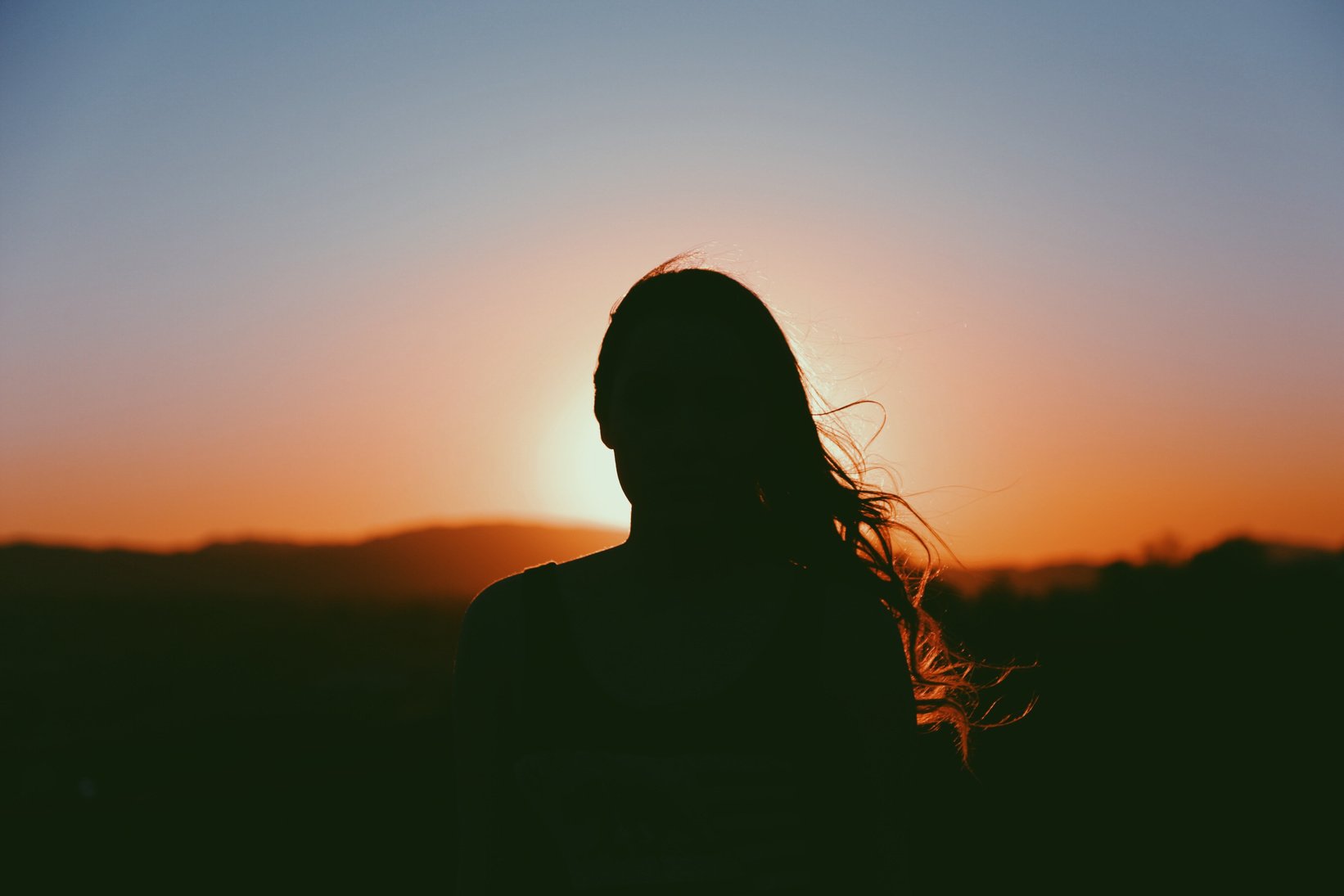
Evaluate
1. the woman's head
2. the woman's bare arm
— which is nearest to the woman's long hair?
the woman's head

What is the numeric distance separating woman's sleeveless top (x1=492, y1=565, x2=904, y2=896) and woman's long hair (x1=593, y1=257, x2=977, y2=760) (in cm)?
39

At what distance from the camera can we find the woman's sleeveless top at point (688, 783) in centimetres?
220

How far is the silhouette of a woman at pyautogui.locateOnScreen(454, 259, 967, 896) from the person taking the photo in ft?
7.29

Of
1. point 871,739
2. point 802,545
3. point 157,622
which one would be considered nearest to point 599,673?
point 871,739

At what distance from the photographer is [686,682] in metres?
2.36

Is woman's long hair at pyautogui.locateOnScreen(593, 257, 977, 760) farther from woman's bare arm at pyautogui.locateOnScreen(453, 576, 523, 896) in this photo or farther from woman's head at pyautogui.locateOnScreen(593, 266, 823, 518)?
woman's bare arm at pyautogui.locateOnScreen(453, 576, 523, 896)

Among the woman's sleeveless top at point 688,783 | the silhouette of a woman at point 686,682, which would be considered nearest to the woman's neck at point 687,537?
the silhouette of a woman at point 686,682

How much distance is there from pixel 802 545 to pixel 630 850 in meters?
1.08

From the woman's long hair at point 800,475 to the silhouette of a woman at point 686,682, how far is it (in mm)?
11

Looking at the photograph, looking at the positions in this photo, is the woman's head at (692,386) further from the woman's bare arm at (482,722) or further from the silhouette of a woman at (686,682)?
the woman's bare arm at (482,722)

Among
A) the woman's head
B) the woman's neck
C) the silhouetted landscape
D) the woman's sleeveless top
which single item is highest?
the woman's head

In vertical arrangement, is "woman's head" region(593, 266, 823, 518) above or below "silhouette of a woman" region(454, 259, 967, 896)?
above

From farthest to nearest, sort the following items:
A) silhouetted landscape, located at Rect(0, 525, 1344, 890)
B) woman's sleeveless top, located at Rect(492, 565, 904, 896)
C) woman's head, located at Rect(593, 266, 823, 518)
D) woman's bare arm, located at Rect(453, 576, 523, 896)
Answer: silhouetted landscape, located at Rect(0, 525, 1344, 890)
woman's head, located at Rect(593, 266, 823, 518)
woman's bare arm, located at Rect(453, 576, 523, 896)
woman's sleeveless top, located at Rect(492, 565, 904, 896)

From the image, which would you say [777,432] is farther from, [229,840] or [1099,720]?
[229,840]
